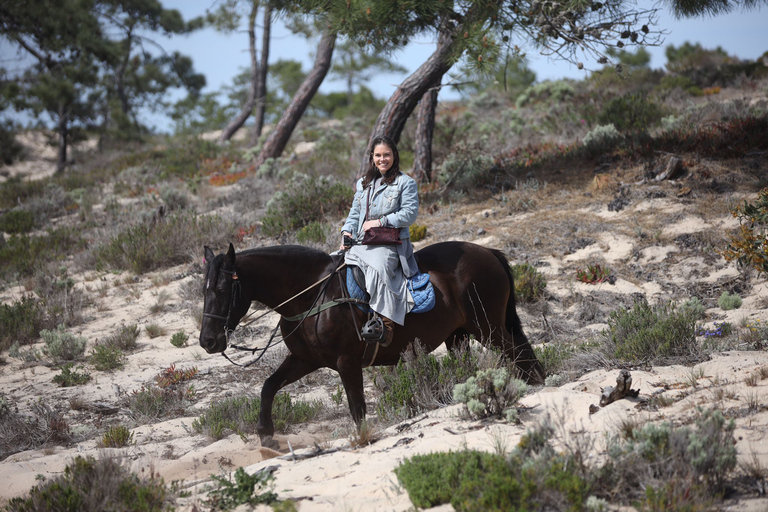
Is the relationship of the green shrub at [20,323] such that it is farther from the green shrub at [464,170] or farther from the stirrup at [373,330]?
the green shrub at [464,170]

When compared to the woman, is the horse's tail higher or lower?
lower

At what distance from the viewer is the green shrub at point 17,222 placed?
14.2 metres

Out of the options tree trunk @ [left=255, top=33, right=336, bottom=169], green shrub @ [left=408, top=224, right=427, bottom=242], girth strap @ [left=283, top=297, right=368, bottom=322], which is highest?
tree trunk @ [left=255, top=33, right=336, bottom=169]

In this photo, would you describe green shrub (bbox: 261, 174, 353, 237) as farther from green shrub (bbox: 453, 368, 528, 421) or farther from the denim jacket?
green shrub (bbox: 453, 368, 528, 421)

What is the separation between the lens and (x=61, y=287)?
34.9ft

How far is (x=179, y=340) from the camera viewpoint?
27.8 ft

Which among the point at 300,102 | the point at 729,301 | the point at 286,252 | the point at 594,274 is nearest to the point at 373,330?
the point at 286,252

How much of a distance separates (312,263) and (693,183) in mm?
8072

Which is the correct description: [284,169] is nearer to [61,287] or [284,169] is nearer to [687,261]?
[61,287]

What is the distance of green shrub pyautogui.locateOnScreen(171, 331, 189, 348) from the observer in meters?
8.48

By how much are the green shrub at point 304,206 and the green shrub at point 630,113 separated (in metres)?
6.37

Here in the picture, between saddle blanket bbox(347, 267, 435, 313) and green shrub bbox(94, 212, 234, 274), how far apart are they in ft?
22.1

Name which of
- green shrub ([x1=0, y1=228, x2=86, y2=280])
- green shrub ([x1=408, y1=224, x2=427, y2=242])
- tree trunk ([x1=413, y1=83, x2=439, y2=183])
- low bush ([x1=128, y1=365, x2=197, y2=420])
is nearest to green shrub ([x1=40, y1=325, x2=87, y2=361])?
low bush ([x1=128, y1=365, x2=197, y2=420])

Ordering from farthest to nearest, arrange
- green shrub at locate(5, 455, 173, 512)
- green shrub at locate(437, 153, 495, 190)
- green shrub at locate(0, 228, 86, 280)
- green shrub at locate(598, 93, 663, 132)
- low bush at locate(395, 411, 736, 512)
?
green shrub at locate(598, 93, 663, 132) → green shrub at locate(437, 153, 495, 190) → green shrub at locate(0, 228, 86, 280) → green shrub at locate(5, 455, 173, 512) → low bush at locate(395, 411, 736, 512)
